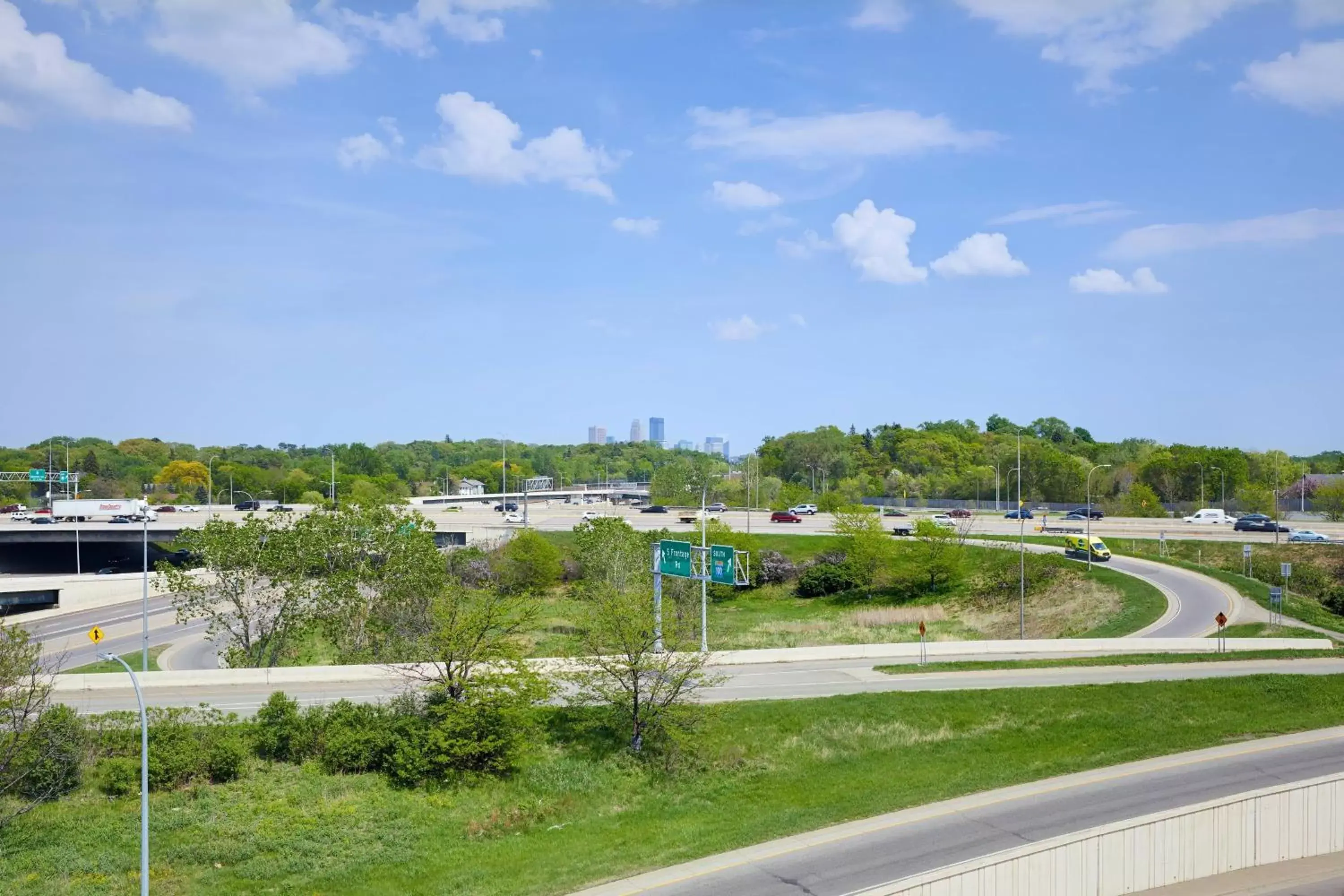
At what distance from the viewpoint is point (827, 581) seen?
7181 cm

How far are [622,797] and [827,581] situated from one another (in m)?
45.8

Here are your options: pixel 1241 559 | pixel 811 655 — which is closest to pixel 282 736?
pixel 811 655

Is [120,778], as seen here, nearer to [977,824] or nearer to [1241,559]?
[977,824]

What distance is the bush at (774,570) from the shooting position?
246 ft

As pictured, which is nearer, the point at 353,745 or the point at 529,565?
the point at 353,745

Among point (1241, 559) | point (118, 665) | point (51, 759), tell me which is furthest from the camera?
point (1241, 559)

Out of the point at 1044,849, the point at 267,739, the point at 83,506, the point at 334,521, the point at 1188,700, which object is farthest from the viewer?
the point at 83,506

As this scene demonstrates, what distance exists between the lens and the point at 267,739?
98.1ft

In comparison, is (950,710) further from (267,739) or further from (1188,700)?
(267,739)

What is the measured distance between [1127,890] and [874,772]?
943 cm

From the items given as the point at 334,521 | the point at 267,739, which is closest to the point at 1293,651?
the point at 267,739

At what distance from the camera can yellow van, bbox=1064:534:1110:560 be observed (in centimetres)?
6512

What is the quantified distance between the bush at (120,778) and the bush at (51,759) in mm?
696

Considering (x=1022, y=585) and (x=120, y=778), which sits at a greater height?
(x=1022, y=585)
